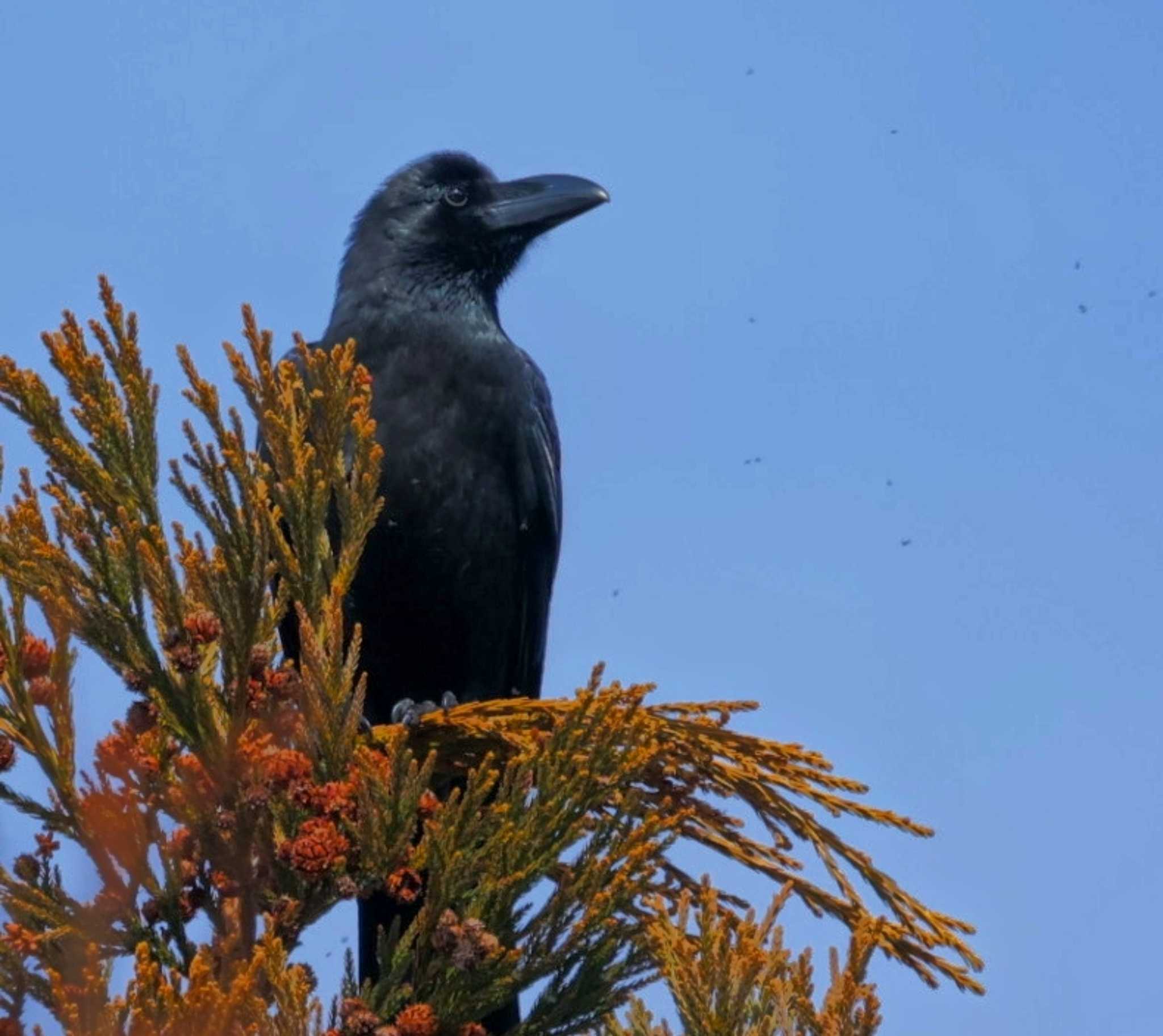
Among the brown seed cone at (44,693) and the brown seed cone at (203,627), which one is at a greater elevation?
the brown seed cone at (203,627)

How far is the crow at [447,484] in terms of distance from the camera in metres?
5.21

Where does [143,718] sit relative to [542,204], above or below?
below

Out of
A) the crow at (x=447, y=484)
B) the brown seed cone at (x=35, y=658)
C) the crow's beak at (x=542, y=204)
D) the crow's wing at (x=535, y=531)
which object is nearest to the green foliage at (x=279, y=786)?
the brown seed cone at (x=35, y=658)

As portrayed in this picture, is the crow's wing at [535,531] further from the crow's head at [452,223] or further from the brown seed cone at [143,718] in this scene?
the brown seed cone at [143,718]

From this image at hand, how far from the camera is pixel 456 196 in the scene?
6.34 metres

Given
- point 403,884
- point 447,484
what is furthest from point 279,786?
point 447,484

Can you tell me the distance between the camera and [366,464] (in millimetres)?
3236

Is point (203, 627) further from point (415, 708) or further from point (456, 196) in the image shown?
point (456, 196)

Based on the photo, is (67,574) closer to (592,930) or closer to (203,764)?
(203,764)

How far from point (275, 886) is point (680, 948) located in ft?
2.24

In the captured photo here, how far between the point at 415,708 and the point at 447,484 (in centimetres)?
99

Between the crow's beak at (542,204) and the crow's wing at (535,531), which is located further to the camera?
the crow's beak at (542,204)

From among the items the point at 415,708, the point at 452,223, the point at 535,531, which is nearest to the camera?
the point at 415,708

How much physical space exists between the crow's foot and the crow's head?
142cm
